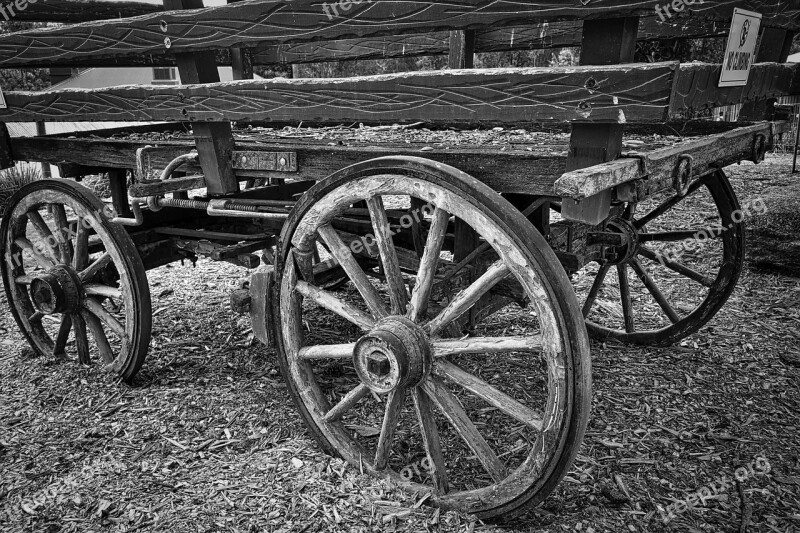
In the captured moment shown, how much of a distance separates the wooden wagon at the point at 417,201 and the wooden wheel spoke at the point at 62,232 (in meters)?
0.03

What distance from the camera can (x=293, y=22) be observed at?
2490 millimetres

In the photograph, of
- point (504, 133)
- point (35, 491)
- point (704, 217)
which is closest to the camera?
point (35, 491)

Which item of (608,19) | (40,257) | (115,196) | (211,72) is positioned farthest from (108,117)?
(608,19)

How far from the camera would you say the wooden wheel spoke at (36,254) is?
3.96m

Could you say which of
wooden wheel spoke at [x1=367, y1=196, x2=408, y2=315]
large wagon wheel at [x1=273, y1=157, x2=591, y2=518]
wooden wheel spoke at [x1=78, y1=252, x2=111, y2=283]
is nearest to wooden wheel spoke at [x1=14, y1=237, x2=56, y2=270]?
wooden wheel spoke at [x1=78, y1=252, x2=111, y2=283]

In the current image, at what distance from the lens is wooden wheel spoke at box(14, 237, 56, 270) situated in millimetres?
3961

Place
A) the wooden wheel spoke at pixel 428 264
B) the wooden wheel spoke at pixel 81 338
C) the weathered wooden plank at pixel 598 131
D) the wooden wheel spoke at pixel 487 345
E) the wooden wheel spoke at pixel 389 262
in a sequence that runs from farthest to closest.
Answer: the wooden wheel spoke at pixel 81 338, the wooden wheel spoke at pixel 389 262, the wooden wheel spoke at pixel 428 264, the wooden wheel spoke at pixel 487 345, the weathered wooden plank at pixel 598 131

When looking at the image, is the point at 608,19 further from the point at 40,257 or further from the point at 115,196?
the point at 40,257

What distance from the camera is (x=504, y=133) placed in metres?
3.76

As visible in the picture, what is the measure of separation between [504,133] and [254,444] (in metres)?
A: 2.25

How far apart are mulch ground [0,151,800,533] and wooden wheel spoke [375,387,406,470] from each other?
0.12 m

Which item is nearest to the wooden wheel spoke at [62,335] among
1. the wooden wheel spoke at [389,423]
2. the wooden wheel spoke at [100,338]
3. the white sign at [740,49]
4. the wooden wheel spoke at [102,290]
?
the wooden wheel spoke at [100,338]

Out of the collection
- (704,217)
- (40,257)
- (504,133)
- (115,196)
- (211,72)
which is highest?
(211,72)
